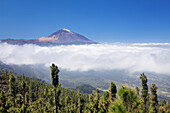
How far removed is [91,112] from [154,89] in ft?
85.0

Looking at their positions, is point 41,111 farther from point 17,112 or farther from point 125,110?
point 125,110

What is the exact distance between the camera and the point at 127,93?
1031 cm

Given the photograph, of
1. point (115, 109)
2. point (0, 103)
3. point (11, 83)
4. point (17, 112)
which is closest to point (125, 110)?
point (115, 109)

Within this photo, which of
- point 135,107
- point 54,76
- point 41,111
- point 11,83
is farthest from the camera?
point 41,111

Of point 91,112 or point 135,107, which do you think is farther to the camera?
point 91,112

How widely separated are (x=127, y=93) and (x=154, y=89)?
3830 centimetres

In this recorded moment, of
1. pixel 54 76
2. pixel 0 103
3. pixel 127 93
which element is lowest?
pixel 0 103

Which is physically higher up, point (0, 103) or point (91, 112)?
point (0, 103)

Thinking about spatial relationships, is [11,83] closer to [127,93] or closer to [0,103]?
[0,103]

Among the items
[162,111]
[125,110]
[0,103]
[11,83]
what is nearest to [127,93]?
[125,110]

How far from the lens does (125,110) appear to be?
9758mm

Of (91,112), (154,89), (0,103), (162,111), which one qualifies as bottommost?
(162,111)

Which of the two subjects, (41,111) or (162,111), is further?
(41,111)

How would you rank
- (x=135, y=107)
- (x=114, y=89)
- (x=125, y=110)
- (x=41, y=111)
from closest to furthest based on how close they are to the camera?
(x=125, y=110)
(x=135, y=107)
(x=114, y=89)
(x=41, y=111)
